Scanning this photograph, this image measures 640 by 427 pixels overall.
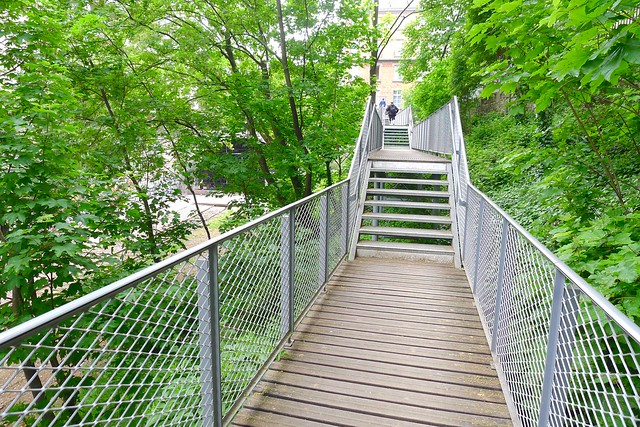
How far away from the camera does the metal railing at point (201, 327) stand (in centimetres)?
119

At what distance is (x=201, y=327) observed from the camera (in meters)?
1.91

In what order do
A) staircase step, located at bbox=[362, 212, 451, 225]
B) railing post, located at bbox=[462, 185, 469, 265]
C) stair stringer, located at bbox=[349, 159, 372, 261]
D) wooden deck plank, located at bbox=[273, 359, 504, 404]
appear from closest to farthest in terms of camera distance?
wooden deck plank, located at bbox=[273, 359, 504, 404] < railing post, located at bbox=[462, 185, 469, 265] < stair stringer, located at bbox=[349, 159, 372, 261] < staircase step, located at bbox=[362, 212, 451, 225]

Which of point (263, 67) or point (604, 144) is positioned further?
point (263, 67)

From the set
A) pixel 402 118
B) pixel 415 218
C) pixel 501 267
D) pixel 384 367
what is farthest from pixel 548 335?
pixel 402 118

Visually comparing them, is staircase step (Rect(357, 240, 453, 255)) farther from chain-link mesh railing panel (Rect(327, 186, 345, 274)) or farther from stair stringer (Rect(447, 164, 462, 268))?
chain-link mesh railing panel (Rect(327, 186, 345, 274))

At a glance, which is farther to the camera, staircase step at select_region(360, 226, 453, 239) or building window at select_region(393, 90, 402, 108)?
building window at select_region(393, 90, 402, 108)

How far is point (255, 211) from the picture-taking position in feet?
25.6

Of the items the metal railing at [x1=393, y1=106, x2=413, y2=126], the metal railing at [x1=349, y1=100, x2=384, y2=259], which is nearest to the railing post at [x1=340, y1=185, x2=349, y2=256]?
the metal railing at [x1=349, y1=100, x2=384, y2=259]

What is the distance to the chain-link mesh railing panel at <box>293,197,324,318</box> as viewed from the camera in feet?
10.9

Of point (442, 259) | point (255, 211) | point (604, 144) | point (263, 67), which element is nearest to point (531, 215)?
point (442, 259)

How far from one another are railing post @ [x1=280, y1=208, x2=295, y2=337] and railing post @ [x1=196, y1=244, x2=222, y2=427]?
101 centimetres

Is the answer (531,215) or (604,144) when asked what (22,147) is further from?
(531,215)

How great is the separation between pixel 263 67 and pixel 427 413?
8.09 meters

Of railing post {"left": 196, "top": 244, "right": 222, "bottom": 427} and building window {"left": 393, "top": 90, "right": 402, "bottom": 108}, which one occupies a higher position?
building window {"left": 393, "top": 90, "right": 402, "bottom": 108}
